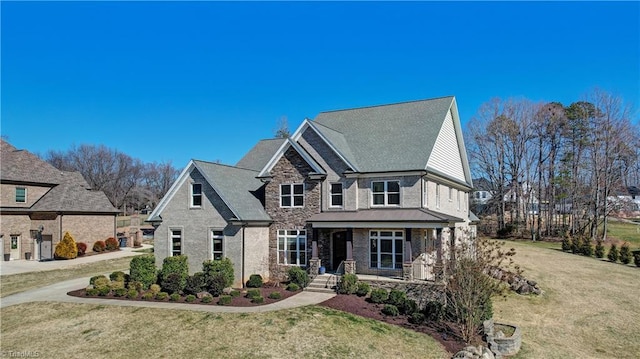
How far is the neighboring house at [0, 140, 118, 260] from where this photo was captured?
119 feet

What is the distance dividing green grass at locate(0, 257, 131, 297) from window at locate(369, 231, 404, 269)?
1852 cm

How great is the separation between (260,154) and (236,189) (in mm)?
7596

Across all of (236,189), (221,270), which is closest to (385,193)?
(236,189)

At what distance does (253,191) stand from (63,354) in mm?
14478

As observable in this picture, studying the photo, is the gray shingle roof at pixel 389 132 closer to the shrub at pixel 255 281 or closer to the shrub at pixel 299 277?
the shrub at pixel 299 277

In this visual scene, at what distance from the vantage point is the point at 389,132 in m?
26.7

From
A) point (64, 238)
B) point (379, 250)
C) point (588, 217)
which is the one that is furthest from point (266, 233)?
point (588, 217)

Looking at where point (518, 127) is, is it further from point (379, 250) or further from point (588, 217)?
point (379, 250)

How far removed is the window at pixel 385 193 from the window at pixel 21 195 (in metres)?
30.9

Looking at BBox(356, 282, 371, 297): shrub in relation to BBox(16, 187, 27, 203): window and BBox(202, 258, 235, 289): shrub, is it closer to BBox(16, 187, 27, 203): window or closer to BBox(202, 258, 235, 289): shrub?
BBox(202, 258, 235, 289): shrub

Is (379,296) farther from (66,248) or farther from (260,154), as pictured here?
(66,248)

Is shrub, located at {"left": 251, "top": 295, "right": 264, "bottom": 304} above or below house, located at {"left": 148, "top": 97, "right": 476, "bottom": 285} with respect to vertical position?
below

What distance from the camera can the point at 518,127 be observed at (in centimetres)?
5134

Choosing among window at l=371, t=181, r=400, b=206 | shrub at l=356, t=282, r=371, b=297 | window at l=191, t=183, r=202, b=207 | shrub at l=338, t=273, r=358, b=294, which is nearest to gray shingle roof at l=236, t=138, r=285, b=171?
window at l=191, t=183, r=202, b=207
